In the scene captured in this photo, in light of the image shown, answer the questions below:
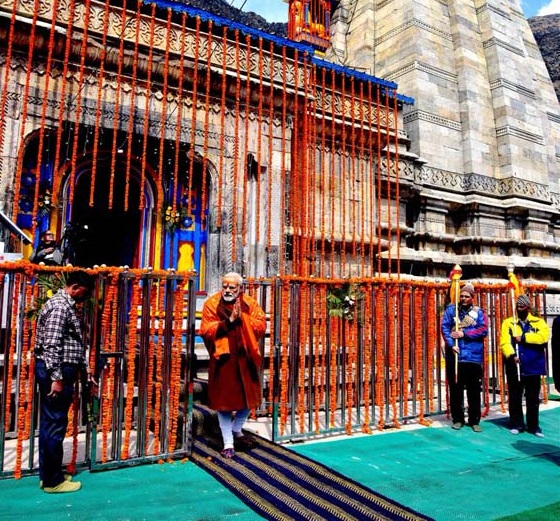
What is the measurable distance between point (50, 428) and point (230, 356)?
173 centimetres

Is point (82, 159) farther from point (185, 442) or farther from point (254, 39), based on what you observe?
point (185, 442)

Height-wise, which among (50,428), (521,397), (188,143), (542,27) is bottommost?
(521,397)

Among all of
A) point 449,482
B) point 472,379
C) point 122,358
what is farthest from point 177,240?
point 449,482

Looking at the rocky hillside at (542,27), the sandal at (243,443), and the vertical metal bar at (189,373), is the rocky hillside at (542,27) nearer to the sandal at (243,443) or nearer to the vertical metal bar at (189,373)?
the vertical metal bar at (189,373)

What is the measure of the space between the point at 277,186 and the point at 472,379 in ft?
16.9

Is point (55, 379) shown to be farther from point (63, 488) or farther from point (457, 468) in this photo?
point (457, 468)

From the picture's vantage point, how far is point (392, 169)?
10961mm

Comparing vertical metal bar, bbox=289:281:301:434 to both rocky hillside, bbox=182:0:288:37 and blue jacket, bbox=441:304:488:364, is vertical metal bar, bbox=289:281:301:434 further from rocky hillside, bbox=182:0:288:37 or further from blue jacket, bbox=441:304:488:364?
rocky hillside, bbox=182:0:288:37

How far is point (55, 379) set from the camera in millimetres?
3625

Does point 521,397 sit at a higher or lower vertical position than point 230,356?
lower

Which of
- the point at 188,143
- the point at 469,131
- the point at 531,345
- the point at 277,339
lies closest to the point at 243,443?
the point at 277,339

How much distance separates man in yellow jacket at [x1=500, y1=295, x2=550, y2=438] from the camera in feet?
19.2

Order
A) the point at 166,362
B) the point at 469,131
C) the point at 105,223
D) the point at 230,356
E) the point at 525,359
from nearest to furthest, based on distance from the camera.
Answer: the point at 166,362, the point at 230,356, the point at 525,359, the point at 105,223, the point at 469,131

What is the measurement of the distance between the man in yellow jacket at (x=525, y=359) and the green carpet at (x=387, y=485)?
1.59 ft
